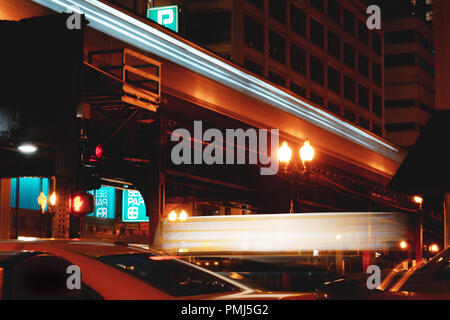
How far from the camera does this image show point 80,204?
14.4 meters

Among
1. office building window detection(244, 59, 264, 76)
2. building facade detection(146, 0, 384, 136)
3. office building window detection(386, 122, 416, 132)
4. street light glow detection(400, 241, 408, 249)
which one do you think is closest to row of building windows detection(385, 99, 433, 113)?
office building window detection(386, 122, 416, 132)

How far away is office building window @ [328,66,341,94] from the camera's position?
179ft

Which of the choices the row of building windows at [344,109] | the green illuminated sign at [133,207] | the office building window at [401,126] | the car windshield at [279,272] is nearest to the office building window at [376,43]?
the row of building windows at [344,109]

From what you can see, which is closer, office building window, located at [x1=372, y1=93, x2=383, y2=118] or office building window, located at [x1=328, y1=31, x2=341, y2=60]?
office building window, located at [x1=328, y1=31, x2=341, y2=60]

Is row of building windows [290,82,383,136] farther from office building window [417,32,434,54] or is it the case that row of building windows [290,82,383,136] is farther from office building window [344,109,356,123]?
office building window [417,32,434,54]

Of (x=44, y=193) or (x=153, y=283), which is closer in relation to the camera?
(x=153, y=283)

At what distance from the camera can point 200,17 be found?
46.2 meters

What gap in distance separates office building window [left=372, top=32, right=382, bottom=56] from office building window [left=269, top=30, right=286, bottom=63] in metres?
17.7

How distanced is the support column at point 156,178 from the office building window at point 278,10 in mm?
26577

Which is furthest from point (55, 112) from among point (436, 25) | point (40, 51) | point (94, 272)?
point (94, 272)

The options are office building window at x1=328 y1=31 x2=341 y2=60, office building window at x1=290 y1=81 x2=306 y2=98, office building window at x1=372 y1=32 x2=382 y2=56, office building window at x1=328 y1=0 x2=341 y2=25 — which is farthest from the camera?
office building window at x1=372 y1=32 x2=382 y2=56

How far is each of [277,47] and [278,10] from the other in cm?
256

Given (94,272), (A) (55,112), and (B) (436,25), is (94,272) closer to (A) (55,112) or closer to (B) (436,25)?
(A) (55,112)

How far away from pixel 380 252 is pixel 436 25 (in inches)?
284
